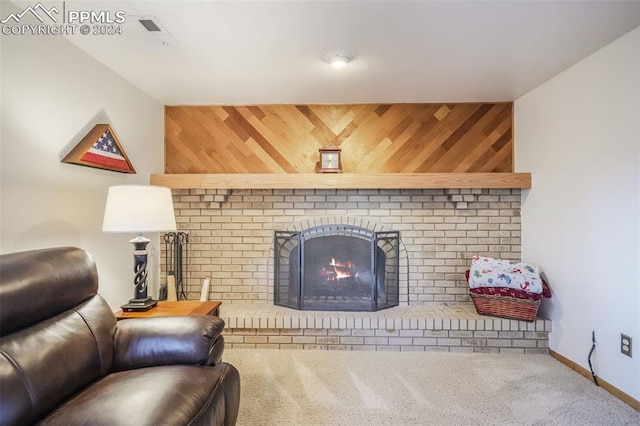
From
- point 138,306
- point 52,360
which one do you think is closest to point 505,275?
point 138,306

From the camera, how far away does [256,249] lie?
3.05m

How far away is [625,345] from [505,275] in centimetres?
80

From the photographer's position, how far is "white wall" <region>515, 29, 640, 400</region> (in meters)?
1.85

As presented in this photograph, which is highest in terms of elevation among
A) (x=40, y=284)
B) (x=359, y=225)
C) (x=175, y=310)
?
(x=359, y=225)

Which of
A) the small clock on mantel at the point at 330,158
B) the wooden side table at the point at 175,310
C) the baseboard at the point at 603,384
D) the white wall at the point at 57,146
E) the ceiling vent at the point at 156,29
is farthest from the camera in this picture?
A: the small clock on mantel at the point at 330,158

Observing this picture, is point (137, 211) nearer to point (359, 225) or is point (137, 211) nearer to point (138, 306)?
point (138, 306)

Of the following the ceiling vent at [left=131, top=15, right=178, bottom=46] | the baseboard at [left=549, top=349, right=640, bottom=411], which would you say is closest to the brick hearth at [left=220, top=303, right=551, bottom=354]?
the baseboard at [left=549, top=349, right=640, bottom=411]

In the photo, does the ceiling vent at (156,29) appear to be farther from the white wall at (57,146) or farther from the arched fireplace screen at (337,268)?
the arched fireplace screen at (337,268)

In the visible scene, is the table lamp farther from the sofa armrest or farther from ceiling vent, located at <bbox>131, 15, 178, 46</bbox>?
ceiling vent, located at <bbox>131, 15, 178, 46</bbox>

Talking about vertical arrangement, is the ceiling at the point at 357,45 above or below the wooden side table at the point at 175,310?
above

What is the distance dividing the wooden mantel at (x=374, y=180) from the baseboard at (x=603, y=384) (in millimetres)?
1384

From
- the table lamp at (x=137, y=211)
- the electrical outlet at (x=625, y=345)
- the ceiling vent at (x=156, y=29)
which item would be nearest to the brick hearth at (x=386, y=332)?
the electrical outlet at (x=625, y=345)

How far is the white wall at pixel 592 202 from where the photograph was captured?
6.08 feet

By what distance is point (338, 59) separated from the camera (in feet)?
6.84
